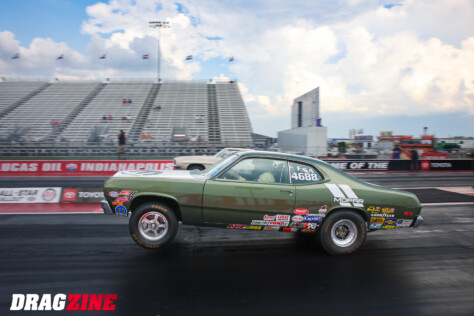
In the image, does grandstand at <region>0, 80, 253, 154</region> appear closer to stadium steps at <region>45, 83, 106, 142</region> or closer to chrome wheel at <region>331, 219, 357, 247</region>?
stadium steps at <region>45, 83, 106, 142</region>

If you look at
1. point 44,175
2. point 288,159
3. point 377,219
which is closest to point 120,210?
point 288,159

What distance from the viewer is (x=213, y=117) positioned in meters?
35.0

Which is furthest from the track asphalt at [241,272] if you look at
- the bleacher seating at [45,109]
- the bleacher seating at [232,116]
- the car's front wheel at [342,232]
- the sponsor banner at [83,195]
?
the bleacher seating at [45,109]

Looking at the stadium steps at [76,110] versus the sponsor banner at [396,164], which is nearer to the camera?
the sponsor banner at [396,164]

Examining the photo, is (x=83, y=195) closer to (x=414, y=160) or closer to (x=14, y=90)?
(x=414, y=160)

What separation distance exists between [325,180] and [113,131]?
30.0m

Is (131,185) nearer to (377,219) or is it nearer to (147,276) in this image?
(147,276)

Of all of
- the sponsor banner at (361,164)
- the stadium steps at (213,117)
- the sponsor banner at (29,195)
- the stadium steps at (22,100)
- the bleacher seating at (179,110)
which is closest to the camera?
the sponsor banner at (29,195)

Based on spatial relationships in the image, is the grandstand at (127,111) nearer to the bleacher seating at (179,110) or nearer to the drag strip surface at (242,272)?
the bleacher seating at (179,110)

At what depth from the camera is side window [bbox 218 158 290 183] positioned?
443 centimetres

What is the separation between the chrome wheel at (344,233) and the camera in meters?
4.46

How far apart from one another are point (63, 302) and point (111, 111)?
3468 centimetres

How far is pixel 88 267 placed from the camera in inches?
158

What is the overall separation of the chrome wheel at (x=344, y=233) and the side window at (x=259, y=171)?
0.94 metres
